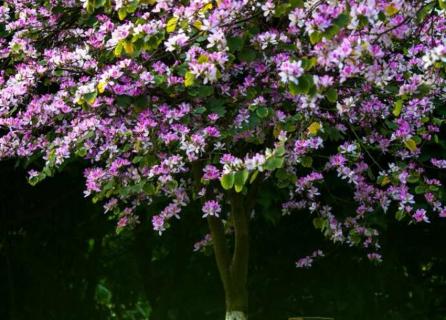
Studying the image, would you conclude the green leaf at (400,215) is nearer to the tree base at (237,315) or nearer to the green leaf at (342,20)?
the tree base at (237,315)

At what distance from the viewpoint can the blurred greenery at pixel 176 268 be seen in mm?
6062

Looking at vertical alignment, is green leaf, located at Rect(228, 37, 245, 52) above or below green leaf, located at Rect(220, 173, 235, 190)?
above

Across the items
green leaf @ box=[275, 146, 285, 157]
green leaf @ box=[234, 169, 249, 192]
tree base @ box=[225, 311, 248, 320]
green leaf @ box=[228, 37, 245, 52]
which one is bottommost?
tree base @ box=[225, 311, 248, 320]

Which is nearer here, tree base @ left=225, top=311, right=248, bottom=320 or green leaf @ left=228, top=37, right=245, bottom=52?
green leaf @ left=228, top=37, right=245, bottom=52

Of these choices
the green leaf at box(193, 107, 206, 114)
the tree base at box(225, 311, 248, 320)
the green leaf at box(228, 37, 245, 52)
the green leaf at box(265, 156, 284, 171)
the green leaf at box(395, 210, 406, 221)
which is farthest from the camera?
the tree base at box(225, 311, 248, 320)

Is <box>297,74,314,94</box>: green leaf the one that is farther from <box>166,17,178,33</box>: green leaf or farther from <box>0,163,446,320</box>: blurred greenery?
<box>0,163,446,320</box>: blurred greenery

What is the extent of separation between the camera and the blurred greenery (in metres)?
6.06

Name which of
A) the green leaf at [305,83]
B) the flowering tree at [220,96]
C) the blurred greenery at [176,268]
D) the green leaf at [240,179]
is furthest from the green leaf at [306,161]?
the blurred greenery at [176,268]

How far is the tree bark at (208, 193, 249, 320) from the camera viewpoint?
442cm

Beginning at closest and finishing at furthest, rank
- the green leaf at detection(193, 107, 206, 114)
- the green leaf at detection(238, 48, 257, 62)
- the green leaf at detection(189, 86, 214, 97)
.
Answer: the green leaf at detection(238, 48, 257, 62), the green leaf at detection(189, 86, 214, 97), the green leaf at detection(193, 107, 206, 114)

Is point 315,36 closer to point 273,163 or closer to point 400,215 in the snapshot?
point 273,163

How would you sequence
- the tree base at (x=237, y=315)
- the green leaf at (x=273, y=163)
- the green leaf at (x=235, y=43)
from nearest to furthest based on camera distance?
the green leaf at (x=273, y=163) < the green leaf at (x=235, y=43) < the tree base at (x=237, y=315)

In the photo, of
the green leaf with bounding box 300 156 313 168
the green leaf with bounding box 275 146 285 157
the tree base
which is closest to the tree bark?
the tree base

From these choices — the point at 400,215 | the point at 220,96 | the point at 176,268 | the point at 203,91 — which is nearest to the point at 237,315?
the point at 400,215
